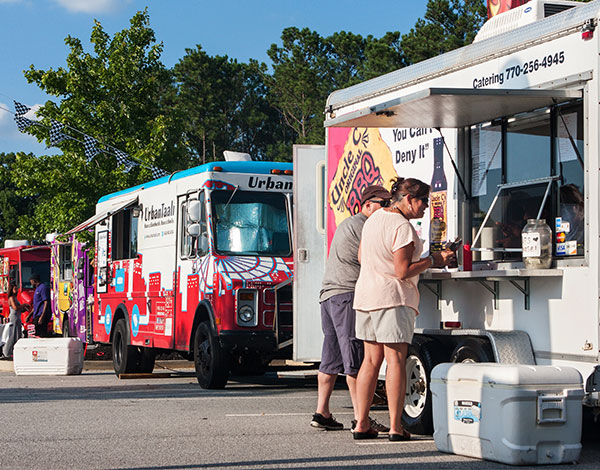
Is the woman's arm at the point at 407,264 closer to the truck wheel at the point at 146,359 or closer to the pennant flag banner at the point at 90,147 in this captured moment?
the truck wheel at the point at 146,359

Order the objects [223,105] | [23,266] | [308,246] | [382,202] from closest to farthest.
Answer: [382,202] < [308,246] < [23,266] < [223,105]

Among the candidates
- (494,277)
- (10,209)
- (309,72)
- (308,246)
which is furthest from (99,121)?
(10,209)

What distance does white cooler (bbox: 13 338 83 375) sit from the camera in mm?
15203

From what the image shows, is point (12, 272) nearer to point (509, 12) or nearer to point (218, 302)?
point (218, 302)

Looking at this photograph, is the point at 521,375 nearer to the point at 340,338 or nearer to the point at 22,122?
the point at 340,338

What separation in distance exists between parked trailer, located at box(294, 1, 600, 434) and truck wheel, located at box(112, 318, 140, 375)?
22.0ft

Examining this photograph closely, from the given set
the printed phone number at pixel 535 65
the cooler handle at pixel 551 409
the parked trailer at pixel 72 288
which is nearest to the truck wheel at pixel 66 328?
the parked trailer at pixel 72 288

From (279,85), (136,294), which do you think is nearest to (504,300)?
(136,294)

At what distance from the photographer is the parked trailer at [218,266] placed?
11.9 metres

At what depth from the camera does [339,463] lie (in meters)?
6.64

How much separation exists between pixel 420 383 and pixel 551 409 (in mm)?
1750

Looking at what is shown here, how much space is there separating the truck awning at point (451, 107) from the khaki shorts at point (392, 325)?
5.04 feet

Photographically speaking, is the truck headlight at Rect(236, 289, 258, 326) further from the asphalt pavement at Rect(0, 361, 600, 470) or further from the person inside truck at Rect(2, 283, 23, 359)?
the person inside truck at Rect(2, 283, 23, 359)

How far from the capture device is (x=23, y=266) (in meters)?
27.8
